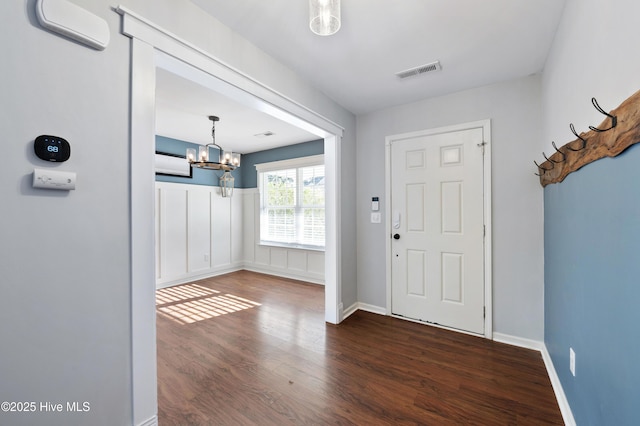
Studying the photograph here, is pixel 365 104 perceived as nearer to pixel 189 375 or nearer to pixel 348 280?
pixel 348 280

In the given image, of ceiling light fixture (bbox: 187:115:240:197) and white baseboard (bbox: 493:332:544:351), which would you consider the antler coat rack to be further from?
ceiling light fixture (bbox: 187:115:240:197)

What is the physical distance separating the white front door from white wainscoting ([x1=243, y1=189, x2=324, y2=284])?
1988mm

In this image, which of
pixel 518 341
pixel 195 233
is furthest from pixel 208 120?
pixel 518 341

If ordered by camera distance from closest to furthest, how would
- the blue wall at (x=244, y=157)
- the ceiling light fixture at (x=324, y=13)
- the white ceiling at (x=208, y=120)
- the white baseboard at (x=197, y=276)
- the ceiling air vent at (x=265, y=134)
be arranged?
the ceiling light fixture at (x=324, y=13), the white ceiling at (x=208, y=120), the ceiling air vent at (x=265, y=134), the white baseboard at (x=197, y=276), the blue wall at (x=244, y=157)

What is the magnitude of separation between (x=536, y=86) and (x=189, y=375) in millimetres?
4043

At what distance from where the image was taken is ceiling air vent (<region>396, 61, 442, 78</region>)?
A: 2312 millimetres

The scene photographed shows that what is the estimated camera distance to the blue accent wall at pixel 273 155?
491 centimetres

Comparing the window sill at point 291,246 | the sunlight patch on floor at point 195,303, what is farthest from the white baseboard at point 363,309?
the window sill at point 291,246

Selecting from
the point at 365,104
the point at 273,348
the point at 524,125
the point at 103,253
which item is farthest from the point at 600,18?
the point at 273,348

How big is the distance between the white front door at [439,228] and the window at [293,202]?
194 cm

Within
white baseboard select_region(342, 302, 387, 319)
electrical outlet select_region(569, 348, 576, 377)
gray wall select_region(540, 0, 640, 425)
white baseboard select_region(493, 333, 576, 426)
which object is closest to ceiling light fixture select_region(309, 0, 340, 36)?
gray wall select_region(540, 0, 640, 425)

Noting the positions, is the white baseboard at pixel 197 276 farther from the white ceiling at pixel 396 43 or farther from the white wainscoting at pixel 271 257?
the white ceiling at pixel 396 43

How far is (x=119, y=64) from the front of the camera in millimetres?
1291

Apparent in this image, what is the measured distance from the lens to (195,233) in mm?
5051
